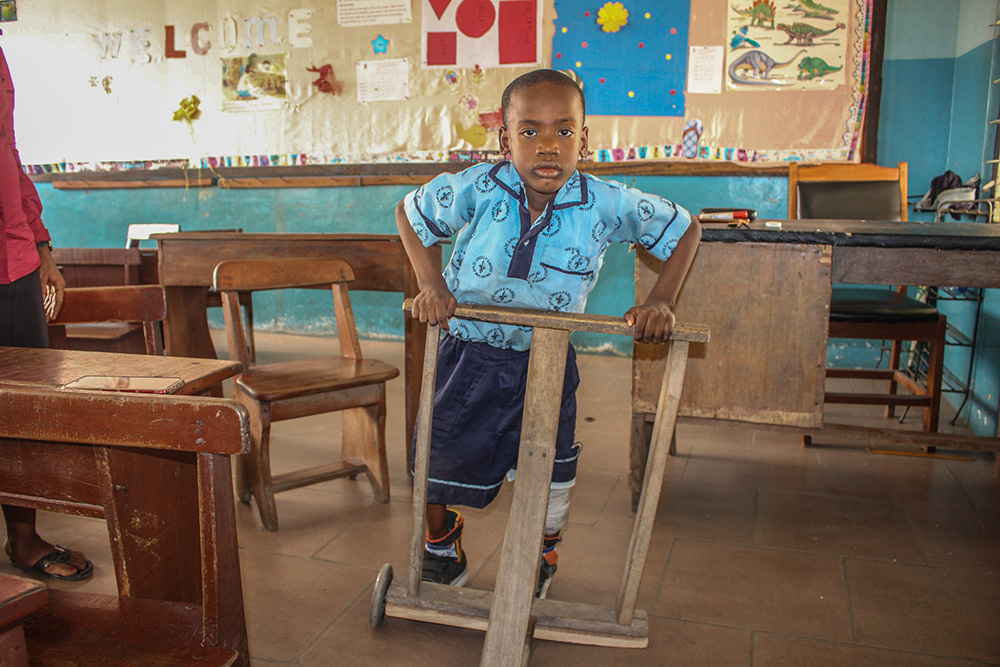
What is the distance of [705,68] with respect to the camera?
411 centimetres

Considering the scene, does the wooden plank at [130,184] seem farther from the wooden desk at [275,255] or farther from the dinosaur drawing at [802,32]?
the dinosaur drawing at [802,32]

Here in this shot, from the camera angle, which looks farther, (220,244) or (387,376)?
(220,244)

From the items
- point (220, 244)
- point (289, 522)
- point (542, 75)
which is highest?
point (542, 75)

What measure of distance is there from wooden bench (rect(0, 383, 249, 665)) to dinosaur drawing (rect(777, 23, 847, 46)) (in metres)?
3.92

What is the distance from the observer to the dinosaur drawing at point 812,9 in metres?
3.92

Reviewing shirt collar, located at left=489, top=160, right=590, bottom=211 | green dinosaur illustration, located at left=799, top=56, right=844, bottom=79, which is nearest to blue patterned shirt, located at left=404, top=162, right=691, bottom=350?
shirt collar, located at left=489, top=160, right=590, bottom=211

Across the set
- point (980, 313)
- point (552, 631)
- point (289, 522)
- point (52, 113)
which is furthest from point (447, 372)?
point (52, 113)

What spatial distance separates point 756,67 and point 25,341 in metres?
3.72

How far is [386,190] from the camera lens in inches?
191

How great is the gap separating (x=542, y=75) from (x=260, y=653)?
1.30 meters

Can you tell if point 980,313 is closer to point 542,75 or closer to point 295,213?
point 542,75

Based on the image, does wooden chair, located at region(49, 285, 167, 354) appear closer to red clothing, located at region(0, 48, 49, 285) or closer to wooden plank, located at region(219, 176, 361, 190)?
red clothing, located at region(0, 48, 49, 285)

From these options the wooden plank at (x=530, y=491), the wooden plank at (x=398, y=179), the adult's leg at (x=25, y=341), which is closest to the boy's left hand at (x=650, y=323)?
the wooden plank at (x=530, y=491)

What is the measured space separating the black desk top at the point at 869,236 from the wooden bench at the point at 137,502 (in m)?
1.58
